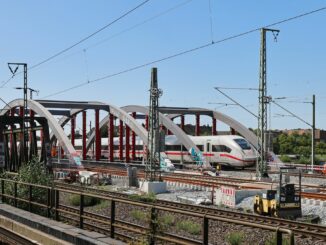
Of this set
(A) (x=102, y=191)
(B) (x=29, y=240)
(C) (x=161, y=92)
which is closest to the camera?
(B) (x=29, y=240)

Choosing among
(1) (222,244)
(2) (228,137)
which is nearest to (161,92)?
(1) (222,244)

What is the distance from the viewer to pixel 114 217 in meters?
11.1

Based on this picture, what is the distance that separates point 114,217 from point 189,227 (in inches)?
182

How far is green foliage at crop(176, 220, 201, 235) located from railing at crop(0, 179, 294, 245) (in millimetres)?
1258

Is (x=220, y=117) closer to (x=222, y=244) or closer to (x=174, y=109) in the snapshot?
(x=174, y=109)

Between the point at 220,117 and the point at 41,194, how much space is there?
58784 millimetres

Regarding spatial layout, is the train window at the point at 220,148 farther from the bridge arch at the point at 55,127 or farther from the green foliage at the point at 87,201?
the green foliage at the point at 87,201

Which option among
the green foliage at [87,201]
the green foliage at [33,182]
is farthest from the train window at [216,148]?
the green foliage at [33,182]

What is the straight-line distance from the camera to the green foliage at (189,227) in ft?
49.6

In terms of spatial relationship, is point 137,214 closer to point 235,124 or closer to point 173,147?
point 173,147

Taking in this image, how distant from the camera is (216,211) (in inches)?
792

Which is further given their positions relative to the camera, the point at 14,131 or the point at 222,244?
the point at 14,131

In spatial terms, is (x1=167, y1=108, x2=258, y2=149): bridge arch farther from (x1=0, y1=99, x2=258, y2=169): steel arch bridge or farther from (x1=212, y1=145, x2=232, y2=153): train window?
(x1=212, y1=145, x2=232, y2=153): train window

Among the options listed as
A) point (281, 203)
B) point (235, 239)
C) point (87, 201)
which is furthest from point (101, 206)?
point (235, 239)
